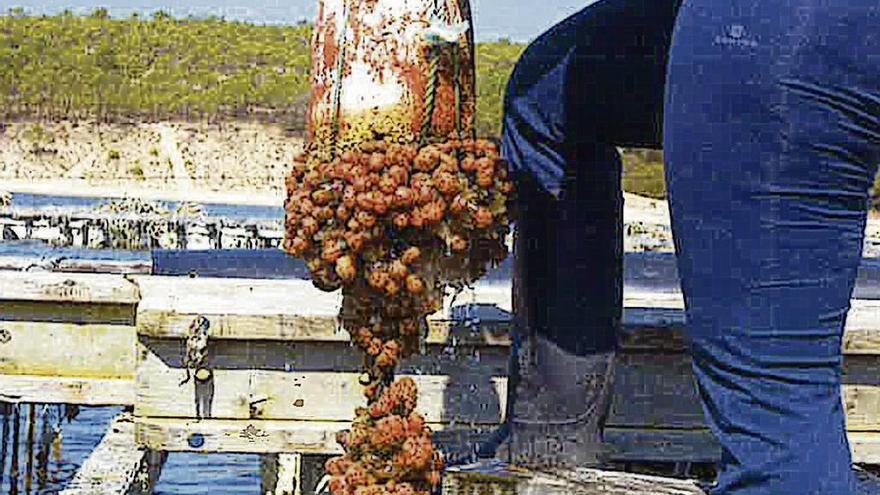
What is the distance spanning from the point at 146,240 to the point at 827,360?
1078 inches

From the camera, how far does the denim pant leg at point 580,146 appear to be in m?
2.72

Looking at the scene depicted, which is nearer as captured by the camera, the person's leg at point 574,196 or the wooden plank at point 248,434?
the person's leg at point 574,196

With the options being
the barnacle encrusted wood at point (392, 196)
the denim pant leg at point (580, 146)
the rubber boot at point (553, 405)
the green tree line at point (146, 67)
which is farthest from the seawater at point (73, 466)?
the green tree line at point (146, 67)

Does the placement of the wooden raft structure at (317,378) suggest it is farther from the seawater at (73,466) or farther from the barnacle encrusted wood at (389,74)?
the seawater at (73,466)

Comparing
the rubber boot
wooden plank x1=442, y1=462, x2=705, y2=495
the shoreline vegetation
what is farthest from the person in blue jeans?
the shoreline vegetation

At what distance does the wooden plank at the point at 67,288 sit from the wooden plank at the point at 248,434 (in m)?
0.61

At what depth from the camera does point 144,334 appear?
11.3 ft

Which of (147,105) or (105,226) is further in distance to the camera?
(147,105)

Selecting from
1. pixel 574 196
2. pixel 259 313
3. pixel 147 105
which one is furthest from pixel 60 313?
pixel 147 105

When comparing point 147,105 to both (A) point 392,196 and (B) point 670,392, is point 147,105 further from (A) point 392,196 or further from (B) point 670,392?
(A) point 392,196

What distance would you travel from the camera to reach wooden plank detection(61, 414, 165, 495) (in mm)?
3494

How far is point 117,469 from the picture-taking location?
3631 mm

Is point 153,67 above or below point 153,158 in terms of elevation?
above

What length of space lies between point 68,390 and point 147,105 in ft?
240
